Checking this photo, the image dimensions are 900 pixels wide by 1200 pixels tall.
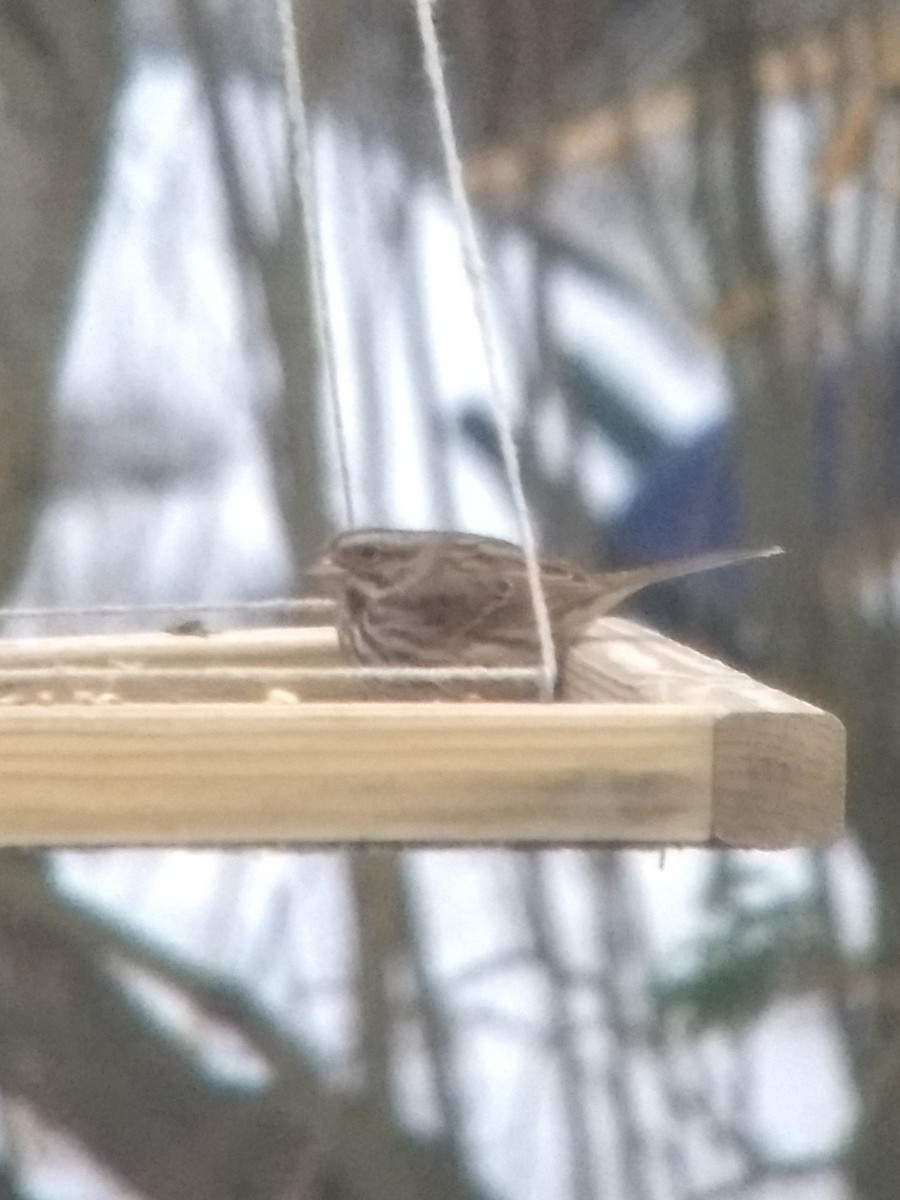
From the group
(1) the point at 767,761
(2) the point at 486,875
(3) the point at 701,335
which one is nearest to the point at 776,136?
(3) the point at 701,335

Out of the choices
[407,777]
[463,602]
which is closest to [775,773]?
[407,777]

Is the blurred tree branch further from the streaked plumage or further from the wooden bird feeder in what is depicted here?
the wooden bird feeder

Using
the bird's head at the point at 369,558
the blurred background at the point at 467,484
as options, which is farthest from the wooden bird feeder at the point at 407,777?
the blurred background at the point at 467,484

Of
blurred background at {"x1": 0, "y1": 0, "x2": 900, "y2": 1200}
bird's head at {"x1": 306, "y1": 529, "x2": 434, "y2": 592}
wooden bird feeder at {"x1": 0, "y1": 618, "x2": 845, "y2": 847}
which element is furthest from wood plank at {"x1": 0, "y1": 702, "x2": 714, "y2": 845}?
blurred background at {"x1": 0, "y1": 0, "x2": 900, "y2": 1200}

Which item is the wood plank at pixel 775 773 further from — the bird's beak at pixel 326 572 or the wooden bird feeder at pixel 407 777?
the bird's beak at pixel 326 572

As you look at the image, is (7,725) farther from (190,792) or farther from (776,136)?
(776,136)

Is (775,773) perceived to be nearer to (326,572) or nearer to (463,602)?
(463,602)
